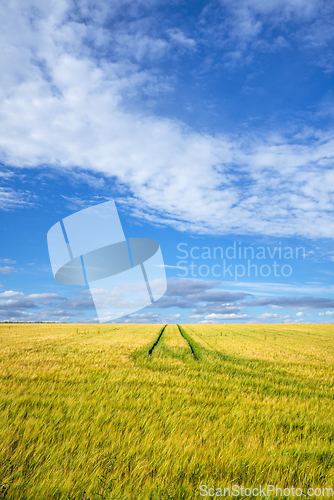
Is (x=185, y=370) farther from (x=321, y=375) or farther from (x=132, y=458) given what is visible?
(x=132, y=458)

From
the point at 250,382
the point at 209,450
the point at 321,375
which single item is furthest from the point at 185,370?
the point at 209,450

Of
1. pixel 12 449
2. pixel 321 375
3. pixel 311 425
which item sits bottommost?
pixel 321 375

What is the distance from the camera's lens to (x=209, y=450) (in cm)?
353

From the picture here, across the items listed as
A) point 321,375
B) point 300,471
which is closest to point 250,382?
point 321,375

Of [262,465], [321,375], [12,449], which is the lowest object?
[321,375]

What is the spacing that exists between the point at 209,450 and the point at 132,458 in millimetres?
1058

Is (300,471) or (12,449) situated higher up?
(12,449)

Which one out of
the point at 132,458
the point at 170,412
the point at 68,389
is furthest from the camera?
the point at 68,389

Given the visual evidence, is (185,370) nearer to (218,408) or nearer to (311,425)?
(218,408)

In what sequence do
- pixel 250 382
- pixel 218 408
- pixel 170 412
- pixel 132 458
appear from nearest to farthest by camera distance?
pixel 132 458 < pixel 170 412 < pixel 218 408 < pixel 250 382

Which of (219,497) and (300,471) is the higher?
(219,497)

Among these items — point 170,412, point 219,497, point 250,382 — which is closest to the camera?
point 219,497

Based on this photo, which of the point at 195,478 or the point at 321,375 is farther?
the point at 321,375

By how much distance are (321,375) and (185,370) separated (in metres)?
5.98
